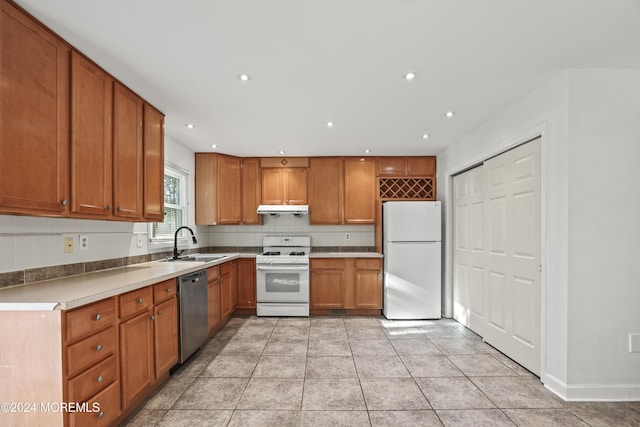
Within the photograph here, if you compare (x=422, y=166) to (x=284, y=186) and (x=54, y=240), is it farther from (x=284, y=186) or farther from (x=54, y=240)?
(x=54, y=240)

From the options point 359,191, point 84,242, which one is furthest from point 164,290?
point 359,191

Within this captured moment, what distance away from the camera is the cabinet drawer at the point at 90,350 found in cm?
151

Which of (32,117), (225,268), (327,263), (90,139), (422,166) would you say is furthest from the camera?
(422,166)

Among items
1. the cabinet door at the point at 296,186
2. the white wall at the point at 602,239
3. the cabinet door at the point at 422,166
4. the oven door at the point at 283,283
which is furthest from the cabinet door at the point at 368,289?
the white wall at the point at 602,239

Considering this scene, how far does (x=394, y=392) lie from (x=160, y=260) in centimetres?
276

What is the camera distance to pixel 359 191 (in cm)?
468

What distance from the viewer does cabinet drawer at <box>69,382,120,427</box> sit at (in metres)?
1.53

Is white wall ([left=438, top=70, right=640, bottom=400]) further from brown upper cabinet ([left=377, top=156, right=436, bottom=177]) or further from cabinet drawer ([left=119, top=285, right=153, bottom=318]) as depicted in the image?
cabinet drawer ([left=119, top=285, right=153, bottom=318])

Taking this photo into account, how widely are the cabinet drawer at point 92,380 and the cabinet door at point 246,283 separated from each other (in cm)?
260

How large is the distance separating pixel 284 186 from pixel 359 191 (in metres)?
1.15

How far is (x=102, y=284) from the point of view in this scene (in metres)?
1.93

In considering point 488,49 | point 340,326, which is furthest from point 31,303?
point 340,326

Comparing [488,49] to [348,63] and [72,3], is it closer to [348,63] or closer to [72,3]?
[348,63]

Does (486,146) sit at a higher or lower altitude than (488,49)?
lower
